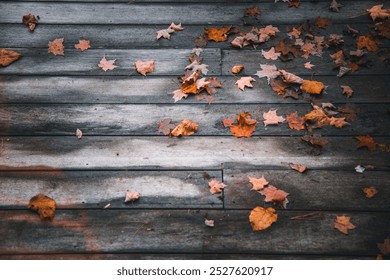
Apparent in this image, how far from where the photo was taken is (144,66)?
2.76 meters

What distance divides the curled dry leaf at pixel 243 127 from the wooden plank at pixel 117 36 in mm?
774

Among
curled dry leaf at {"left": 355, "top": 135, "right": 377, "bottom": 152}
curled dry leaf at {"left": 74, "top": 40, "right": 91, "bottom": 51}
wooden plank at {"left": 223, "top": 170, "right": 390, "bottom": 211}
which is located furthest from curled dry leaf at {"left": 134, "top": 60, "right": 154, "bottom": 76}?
curled dry leaf at {"left": 355, "top": 135, "right": 377, "bottom": 152}

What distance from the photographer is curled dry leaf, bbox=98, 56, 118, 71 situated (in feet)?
9.06

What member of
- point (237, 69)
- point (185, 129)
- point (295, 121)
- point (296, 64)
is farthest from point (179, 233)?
point (296, 64)

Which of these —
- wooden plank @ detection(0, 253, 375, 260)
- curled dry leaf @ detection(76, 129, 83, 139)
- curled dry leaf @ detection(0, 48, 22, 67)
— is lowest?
wooden plank @ detection(0, 253, 375, 260)

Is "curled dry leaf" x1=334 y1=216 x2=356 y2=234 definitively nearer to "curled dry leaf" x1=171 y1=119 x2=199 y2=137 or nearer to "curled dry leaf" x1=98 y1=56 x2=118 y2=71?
"curled dry leaf" x1=171 y1=119 x2=199 y2=137

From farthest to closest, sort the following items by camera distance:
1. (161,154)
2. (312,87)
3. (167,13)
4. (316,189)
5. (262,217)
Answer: (167,13) < (312,87) < (161,154) < (316,189) < (262,217)

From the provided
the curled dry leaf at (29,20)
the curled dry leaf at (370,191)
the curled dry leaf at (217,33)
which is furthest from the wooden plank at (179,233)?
the curled dry leaf at (29,20)

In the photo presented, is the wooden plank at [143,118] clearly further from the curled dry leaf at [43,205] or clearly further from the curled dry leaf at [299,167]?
the curled dry leaf at [43,205]

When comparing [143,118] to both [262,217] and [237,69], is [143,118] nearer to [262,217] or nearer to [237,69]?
[237,69]

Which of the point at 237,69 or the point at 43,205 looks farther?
the point at 237,69

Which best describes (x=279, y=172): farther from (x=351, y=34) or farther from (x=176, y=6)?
(x=176, y=6)

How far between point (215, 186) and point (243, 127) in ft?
1.58
